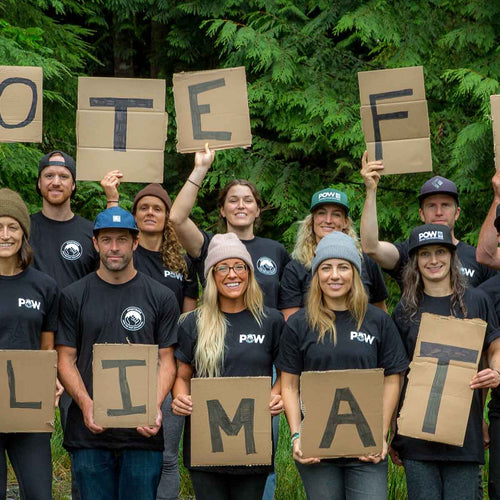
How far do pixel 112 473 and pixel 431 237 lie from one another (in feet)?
7.06

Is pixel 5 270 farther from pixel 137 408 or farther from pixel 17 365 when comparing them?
pixel 137 408

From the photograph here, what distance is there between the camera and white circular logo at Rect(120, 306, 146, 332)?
4617 millimetres

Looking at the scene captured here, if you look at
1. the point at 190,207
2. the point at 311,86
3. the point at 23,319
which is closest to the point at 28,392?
the point at 23,319

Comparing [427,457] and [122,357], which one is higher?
[122,357]

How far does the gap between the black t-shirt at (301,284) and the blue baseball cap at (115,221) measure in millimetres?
1175

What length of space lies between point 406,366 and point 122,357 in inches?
58.2

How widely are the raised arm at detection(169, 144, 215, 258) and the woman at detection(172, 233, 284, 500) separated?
0.69 metres

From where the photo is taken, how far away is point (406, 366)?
14.7ft

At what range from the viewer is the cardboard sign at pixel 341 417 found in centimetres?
427

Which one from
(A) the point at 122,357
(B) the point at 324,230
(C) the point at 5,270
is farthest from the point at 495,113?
(C) the point at 5,270

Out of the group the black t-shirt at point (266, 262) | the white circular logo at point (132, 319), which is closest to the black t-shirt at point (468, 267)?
the black t-shirt at point (266, 262)

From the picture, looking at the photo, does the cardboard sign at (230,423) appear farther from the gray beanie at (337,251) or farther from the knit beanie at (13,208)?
the knit beanie at (13,208)

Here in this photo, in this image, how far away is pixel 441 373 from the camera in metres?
4.40

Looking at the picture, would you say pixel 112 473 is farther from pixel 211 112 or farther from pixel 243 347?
pixel 211 112
